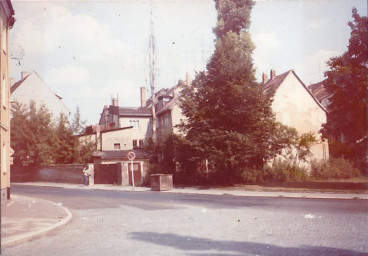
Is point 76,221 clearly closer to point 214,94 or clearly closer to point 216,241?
point 216,241

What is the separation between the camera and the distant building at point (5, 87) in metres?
8.82

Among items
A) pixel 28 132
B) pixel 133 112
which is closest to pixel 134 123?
pixel 133 112

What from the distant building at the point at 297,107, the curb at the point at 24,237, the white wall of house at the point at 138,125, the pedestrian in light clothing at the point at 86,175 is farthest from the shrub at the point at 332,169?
the white wall of house at the point at 138,125

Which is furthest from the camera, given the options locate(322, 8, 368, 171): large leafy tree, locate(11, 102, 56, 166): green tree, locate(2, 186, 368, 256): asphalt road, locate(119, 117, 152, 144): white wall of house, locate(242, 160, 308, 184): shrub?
locate(119, 117, 152, 144): white wall of house

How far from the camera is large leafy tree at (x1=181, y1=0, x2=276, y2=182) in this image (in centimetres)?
2586

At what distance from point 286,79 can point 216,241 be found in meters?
34.6

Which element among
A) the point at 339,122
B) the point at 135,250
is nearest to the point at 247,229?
the point at 135,250

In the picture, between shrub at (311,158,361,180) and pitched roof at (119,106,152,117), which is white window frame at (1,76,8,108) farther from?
pitched roof at (119,106,152,117)

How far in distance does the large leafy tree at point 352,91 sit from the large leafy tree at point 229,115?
5127 millimetres

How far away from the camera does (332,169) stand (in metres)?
26.3

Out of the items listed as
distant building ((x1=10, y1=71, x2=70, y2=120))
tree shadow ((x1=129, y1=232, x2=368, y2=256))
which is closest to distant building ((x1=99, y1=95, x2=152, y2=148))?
distant building ((x1=10, y1=71, x2=70, y2=120))

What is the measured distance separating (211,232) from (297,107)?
33.5 meters

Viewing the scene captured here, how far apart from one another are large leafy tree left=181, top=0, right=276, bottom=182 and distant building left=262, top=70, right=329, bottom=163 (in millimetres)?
11485

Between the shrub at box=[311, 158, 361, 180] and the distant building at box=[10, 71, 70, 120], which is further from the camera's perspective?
the shrub at box=[311, 158, 361, 180]
